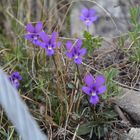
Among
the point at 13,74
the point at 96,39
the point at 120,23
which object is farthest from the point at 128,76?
the point at 120,23

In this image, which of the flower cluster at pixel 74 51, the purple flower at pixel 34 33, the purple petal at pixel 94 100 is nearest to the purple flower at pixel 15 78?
the flower cluster at pixel 74 51

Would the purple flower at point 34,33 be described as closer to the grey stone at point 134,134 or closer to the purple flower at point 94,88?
the purple flower at point 94,88

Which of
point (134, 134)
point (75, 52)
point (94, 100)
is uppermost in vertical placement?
point (75, 52)

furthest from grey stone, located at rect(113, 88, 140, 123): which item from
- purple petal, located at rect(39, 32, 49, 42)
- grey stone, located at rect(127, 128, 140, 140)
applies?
purple petal, located at rect(39, 32, 49, 42)

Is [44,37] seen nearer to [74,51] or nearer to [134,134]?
[74,51]

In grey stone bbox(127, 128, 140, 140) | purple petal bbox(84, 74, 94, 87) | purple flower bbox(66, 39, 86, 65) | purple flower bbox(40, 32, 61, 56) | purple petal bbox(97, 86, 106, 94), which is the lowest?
grey stone bbox(127, 128, 140, 140)

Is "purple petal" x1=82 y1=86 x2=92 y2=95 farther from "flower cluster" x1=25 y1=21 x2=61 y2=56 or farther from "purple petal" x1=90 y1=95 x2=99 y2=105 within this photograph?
"flower cluster" x1=25 y1=21 x2=61 y2=56

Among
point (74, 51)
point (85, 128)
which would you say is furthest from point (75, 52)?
point (85, 128)
